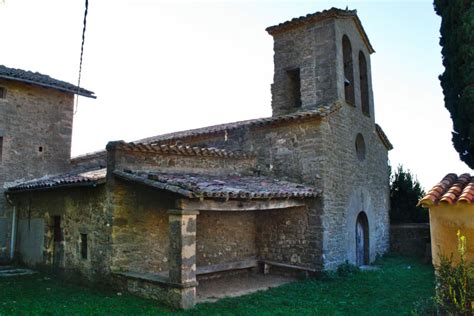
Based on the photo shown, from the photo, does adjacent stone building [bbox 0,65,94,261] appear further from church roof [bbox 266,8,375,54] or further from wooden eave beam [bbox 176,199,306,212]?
wooden eave beam [bbox 176,199,306,212]

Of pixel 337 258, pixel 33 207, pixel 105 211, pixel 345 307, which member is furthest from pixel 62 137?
pixel 345 307

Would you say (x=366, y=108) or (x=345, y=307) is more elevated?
(x=366, y=108)

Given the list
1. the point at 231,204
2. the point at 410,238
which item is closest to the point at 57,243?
the point at 231,204

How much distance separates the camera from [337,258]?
9.97 metres

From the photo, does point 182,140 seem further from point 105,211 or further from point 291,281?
point 291,281

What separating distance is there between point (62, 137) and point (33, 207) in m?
2.91

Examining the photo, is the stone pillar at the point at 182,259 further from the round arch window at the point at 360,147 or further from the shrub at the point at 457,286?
the round arch window at the point at 360,147

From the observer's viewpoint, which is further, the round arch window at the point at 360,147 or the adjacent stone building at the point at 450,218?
the round arch window at the point at 360,147

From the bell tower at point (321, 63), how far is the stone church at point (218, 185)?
37 mm

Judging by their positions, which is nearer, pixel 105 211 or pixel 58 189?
pixel 105 211

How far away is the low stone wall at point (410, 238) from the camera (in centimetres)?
1256

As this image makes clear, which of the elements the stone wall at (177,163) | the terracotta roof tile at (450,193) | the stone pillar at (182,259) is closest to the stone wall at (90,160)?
the stone wall at (177,163)

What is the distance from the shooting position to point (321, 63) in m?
11.1

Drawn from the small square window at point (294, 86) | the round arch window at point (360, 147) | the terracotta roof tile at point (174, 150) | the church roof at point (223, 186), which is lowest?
the church roof at point (223, 186)
